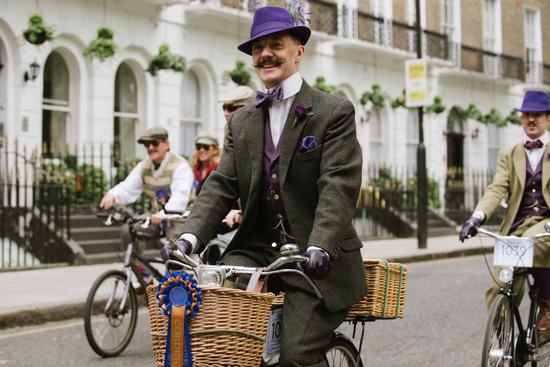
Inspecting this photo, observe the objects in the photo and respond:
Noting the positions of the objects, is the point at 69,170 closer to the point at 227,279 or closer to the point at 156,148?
the point at 156,148

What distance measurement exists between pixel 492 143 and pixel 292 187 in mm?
28394

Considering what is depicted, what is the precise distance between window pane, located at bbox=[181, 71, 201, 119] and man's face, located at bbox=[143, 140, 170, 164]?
11.3m

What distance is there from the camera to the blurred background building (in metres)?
15.6

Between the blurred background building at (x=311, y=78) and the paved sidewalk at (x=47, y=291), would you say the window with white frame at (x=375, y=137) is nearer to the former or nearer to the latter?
the blurred background building at (x=311, y=78)

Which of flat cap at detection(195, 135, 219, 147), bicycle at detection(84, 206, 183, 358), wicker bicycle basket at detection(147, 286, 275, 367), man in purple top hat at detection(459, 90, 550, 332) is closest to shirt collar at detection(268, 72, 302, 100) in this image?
wicker bicycle basket at detection(147, 286, 275, 367)

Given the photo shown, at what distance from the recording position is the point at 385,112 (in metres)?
26.3

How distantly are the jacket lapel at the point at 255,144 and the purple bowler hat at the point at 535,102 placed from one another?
2.71 metres

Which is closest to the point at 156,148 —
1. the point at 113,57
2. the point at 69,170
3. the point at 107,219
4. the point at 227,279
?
the point at 107,219

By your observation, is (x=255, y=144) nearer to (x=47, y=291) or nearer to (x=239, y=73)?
(x=47, y=291)

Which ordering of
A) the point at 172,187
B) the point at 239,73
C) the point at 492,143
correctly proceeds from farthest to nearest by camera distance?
the point at 492,143
the point at 239,73
the point at 172,187

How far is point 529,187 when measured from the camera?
6.12m

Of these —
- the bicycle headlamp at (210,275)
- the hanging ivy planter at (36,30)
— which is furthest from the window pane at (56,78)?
the bicycle headlamp at (210,275)

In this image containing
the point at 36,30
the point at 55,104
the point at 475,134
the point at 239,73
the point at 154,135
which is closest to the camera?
the point at 154,135

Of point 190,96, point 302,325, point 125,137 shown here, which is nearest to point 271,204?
point 302,325
